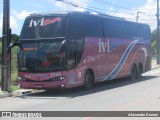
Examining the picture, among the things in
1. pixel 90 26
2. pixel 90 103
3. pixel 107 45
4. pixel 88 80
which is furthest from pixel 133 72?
pixel 90 103

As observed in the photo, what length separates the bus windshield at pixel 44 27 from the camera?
701 inches

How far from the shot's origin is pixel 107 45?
71.7 feet

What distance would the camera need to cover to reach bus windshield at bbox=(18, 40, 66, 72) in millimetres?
17516

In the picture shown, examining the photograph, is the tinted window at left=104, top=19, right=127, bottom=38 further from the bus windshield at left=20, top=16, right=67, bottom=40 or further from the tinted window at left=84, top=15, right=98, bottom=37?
the bus windshield at left=20, top=16, right=67, bottom=40

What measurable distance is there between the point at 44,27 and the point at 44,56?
53.2 inches

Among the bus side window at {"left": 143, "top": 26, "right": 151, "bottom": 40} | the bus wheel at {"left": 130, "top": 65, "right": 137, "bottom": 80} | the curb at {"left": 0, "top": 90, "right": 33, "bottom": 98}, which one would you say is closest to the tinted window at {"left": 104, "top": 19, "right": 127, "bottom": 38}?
the bus wheel at {"left": 130, "top": 65, "right": 137, "bottom": 80}

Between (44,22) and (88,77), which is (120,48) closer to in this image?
(88,77)

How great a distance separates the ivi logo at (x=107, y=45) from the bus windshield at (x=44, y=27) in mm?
3562

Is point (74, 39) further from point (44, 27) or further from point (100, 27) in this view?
point (100, 27)

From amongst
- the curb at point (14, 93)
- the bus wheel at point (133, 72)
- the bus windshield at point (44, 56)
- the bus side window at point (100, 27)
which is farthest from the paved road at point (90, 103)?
the bus wheel at point (133, 72)

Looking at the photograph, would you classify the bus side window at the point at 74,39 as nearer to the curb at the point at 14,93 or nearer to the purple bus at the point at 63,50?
the purple bus at the point at 63,50

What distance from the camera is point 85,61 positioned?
19.2 m

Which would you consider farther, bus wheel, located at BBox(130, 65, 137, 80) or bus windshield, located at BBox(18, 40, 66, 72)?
bus wheel, located at BBox(130, 65, 137, 80)

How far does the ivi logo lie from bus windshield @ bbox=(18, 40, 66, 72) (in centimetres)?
388
